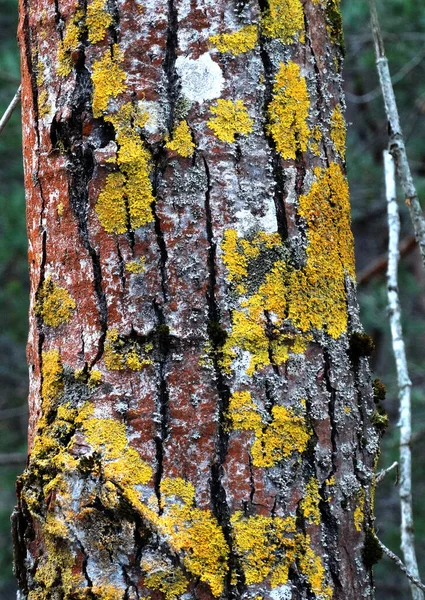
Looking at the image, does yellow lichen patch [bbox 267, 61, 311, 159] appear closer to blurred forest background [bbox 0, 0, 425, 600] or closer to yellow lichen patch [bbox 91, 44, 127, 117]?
yellow lichen patch [bbox 91, 44, 127, 117]

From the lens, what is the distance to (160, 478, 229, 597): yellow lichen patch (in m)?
1.16

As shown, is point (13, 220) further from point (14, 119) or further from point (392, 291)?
point (392, 291)

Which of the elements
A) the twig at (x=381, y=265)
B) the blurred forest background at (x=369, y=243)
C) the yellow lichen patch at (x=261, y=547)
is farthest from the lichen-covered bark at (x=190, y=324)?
the twig at (x=381, y=265)

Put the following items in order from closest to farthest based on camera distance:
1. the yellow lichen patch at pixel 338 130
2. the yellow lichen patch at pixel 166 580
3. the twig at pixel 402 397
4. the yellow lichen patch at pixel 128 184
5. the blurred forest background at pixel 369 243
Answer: the yellow lichen patch at pixel 166 580 < the yellow lichen patch at pixel 128 184 < the yellow lichen patch at pixel 338 130 < the twig at pixel 402 397 < the blurred forest background at pixel 369 243

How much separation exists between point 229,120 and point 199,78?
93 mm

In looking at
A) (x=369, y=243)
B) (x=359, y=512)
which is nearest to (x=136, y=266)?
(x=359, y=512)

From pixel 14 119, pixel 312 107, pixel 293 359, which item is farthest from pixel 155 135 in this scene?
pixel 14 119

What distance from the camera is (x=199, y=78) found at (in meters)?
1.27

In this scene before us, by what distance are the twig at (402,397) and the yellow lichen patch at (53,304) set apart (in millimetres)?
944

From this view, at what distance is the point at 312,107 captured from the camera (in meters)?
1.35

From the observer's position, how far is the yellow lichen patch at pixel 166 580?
1.15 m

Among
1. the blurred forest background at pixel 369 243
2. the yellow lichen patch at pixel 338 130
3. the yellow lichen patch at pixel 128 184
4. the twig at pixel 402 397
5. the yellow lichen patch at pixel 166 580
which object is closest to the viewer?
the yellow lichen patch at pixel 166 580

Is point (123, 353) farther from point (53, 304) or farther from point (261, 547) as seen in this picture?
point (261, 547)

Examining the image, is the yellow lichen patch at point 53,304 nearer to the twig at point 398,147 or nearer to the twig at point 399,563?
the twig at point 399,563
